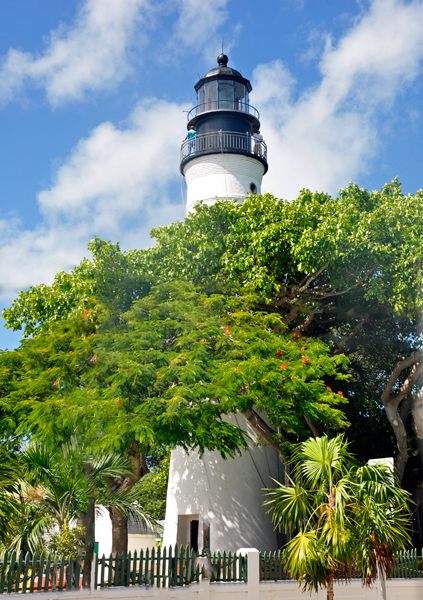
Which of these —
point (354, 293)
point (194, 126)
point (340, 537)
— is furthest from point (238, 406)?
point (194, 126)

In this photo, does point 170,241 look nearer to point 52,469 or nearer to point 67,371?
point 67,371

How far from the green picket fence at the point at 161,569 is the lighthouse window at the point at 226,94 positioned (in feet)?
68.0

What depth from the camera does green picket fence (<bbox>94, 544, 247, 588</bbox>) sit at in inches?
433

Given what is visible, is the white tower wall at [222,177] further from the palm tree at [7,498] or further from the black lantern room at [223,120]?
the palm tree at [7,498]

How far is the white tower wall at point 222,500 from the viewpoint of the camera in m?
17.0

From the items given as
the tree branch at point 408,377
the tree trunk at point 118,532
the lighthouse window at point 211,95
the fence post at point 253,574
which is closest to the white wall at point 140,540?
the tree trunk at point 118,532

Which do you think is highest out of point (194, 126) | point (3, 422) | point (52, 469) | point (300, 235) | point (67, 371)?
point (194, 126)

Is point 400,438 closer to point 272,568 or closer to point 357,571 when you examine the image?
point 357,571

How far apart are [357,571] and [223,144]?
18.6 metres

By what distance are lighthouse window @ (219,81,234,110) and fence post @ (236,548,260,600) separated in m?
20.6

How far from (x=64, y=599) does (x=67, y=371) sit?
5.52m

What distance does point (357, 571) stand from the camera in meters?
12.7

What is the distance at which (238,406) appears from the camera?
43.2 ft

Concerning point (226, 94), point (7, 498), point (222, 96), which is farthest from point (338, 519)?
point (226, 94)
